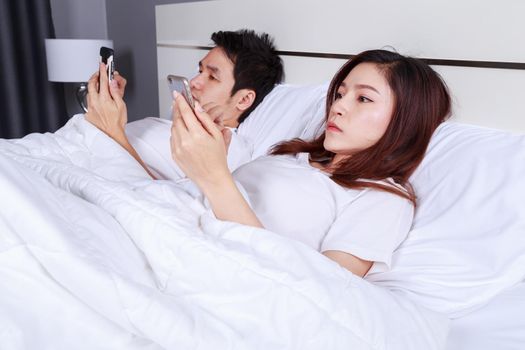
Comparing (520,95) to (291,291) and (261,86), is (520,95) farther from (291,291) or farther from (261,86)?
(261,86)

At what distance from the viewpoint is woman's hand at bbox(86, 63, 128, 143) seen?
1.41 m

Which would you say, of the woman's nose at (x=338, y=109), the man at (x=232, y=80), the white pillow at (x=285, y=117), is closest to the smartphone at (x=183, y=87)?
the woman's nose at (x=338, y=109)

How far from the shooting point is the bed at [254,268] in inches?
24.6

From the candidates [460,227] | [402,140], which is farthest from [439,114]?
[460,227]

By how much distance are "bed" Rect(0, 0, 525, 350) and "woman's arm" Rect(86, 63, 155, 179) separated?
1.07 feet

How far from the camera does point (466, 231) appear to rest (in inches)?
36.2

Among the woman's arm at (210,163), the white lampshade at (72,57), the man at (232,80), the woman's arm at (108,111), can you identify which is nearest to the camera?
the woman's arm at (210,163)

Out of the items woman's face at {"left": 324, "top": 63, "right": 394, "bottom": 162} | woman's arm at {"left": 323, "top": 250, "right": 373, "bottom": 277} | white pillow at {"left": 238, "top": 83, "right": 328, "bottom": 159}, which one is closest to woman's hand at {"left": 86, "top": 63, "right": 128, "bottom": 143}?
white pillow at {"left": 238, "top": 83, "right": 328, "bottom": 159}

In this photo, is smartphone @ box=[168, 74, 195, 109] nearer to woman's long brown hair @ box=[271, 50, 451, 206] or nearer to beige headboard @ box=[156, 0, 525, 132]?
woman's long brown hair @ box=[271, 50, 451, 206]

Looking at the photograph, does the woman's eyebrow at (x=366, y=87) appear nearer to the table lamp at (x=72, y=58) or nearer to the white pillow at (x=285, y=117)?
the white pillow at (x=285, y=117)

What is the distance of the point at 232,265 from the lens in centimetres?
69

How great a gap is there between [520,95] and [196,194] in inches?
30.0

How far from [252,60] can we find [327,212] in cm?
87

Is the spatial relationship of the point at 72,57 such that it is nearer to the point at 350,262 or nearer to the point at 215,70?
the point at 215,70
